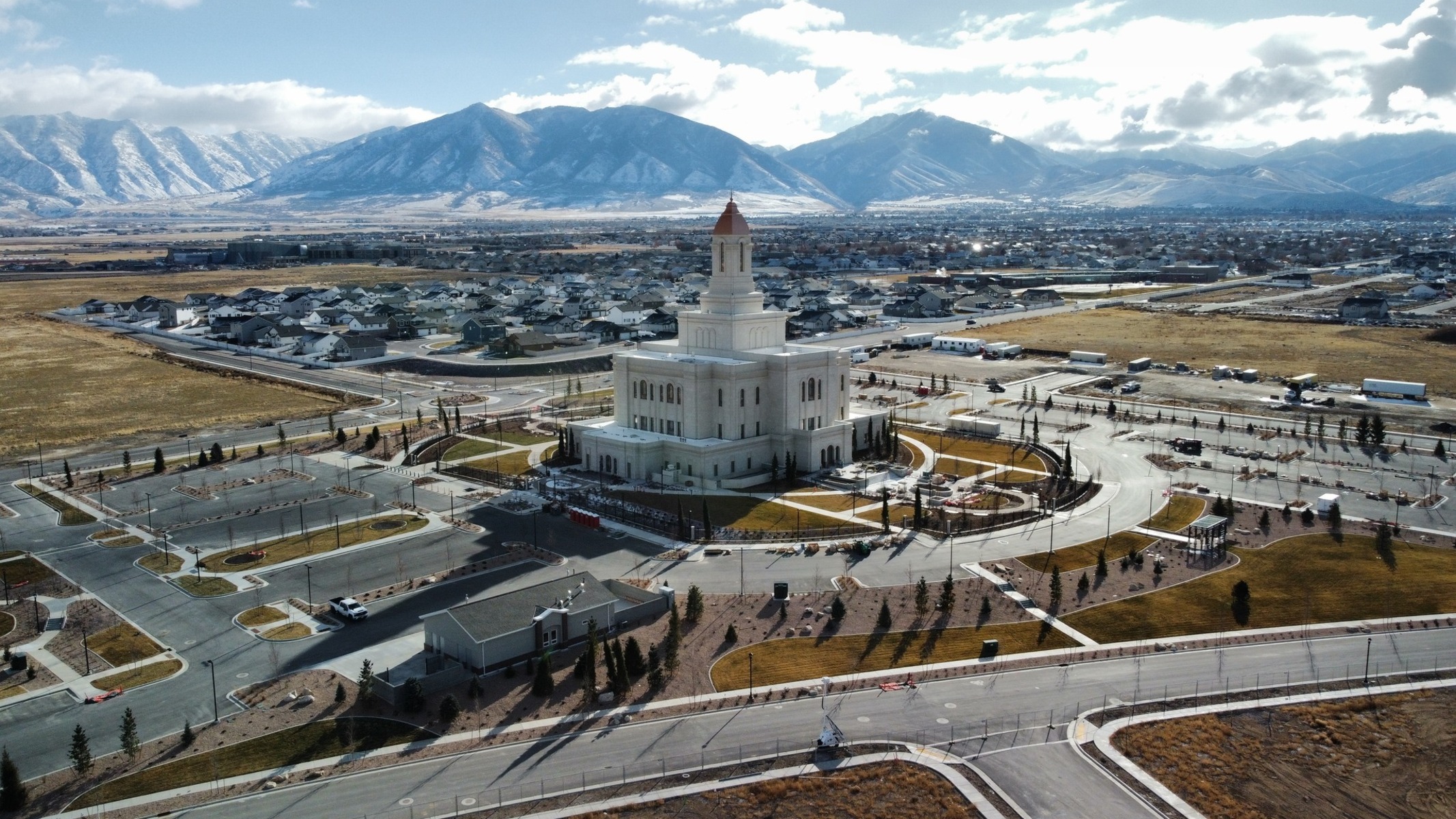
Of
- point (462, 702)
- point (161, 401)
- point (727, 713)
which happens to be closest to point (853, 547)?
point (727, 713)

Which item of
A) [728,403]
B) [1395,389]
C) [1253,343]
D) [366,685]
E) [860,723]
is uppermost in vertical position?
[728,403]

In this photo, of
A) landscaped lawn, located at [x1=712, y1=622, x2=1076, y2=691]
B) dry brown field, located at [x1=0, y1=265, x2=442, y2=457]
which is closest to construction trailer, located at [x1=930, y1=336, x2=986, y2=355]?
dry brown field, located at [x1=0, y1=265, x2=442, y2=457]

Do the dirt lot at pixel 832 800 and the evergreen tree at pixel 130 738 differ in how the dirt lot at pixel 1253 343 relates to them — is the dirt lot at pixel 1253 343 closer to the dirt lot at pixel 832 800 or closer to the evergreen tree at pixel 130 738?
the dirt lot at pixel 832 800

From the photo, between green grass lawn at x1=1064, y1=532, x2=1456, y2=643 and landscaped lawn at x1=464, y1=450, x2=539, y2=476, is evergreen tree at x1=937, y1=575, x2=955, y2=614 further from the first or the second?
landscaped lawn at x1=464, y1=450, x2=539, y2=476

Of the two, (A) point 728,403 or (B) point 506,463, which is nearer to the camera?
(A) point 728,403

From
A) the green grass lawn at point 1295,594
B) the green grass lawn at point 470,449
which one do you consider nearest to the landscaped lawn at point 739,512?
the green grass lawn at point 470,449

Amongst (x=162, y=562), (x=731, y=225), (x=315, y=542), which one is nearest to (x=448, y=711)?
(x=315, y=542)

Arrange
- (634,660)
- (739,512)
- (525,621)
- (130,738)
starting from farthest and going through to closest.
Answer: (739,512), (525,621), (634,660), (130,738)

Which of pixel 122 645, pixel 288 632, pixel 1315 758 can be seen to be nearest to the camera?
pixel 1315 758

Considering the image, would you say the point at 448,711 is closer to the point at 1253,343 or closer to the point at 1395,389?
the point at 1395,389
